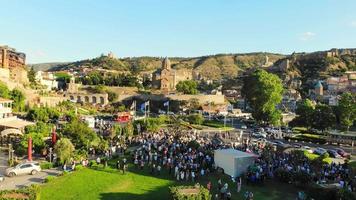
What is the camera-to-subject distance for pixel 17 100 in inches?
2549

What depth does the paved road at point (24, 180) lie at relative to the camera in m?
24.5

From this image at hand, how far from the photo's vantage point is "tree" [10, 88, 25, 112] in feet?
209

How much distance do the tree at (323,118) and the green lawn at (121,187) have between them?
3851cm

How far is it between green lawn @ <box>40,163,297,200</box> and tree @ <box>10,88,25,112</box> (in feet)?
130

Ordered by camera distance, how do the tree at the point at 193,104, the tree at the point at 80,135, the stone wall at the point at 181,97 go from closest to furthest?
the tree at the point at 80,135 < the tree at the point at 193,104 < the stone wall at the point at 181,97

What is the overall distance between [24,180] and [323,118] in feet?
155

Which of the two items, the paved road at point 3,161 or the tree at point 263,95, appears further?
the tree at point 263,95

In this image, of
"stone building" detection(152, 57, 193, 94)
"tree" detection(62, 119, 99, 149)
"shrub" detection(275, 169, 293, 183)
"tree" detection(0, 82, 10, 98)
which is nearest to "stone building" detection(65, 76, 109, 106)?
"stone building" detection(152, 57, 193, 94)

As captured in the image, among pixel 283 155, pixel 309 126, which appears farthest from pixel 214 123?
pixel 283 155

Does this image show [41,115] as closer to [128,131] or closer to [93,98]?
[128,131]

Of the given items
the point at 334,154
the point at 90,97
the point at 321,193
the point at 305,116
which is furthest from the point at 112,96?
the point at 321,193

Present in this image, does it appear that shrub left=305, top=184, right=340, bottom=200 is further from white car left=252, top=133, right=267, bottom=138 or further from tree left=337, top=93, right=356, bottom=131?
tree left=337, top=93, right=356, bottom=131

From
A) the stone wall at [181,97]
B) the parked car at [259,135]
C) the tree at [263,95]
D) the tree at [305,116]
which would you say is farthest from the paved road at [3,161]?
the stone wall at [181,97]

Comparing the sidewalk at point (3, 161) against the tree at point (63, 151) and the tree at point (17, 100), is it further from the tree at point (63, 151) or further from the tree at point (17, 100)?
the tree at point (17, 100)
